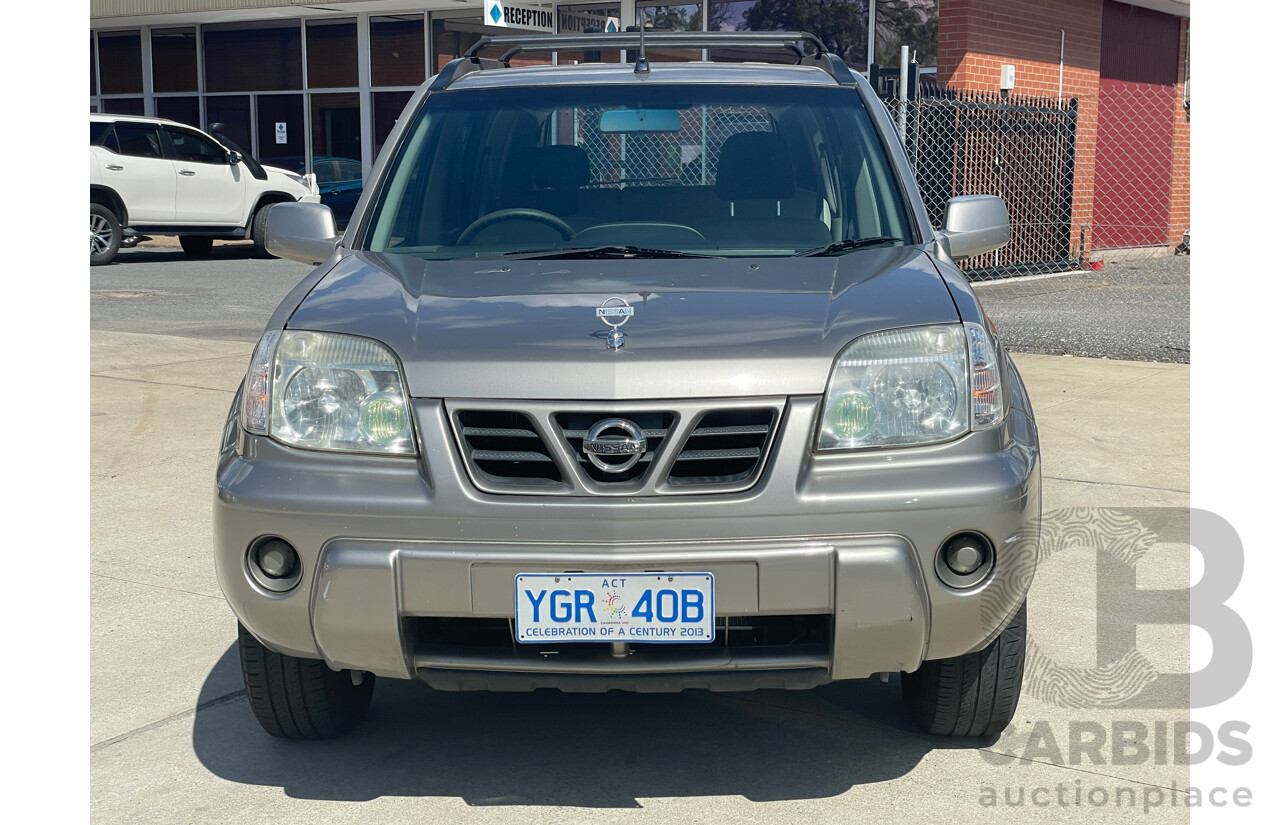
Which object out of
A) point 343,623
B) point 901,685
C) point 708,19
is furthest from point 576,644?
point 708,19

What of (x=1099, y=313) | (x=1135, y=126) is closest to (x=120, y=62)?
(x=1135, y=126)

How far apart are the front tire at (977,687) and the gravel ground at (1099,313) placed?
7325 millimetres

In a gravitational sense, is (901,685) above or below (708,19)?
below

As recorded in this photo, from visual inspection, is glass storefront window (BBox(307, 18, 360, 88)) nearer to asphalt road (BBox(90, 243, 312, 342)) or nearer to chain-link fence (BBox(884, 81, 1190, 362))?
asphalt road (BBox(90, 243, 312, 342))

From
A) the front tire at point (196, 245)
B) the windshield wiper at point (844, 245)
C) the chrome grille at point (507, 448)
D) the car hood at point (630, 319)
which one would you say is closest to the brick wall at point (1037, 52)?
the front tire at point (196, 245)

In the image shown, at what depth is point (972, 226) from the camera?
413 centimetres

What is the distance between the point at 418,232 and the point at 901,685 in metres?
1.86

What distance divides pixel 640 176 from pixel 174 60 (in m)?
22.6

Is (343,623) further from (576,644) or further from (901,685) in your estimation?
(901,685)

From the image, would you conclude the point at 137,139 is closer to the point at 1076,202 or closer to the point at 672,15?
the point at 672,15

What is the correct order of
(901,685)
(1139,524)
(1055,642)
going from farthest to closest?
(1139,524) → (1055,642) → (901,685)

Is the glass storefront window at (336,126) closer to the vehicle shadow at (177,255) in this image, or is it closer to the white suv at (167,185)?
the vehicle shadow at (177,255)

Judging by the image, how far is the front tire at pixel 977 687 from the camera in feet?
10.8

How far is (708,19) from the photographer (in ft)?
60.1
